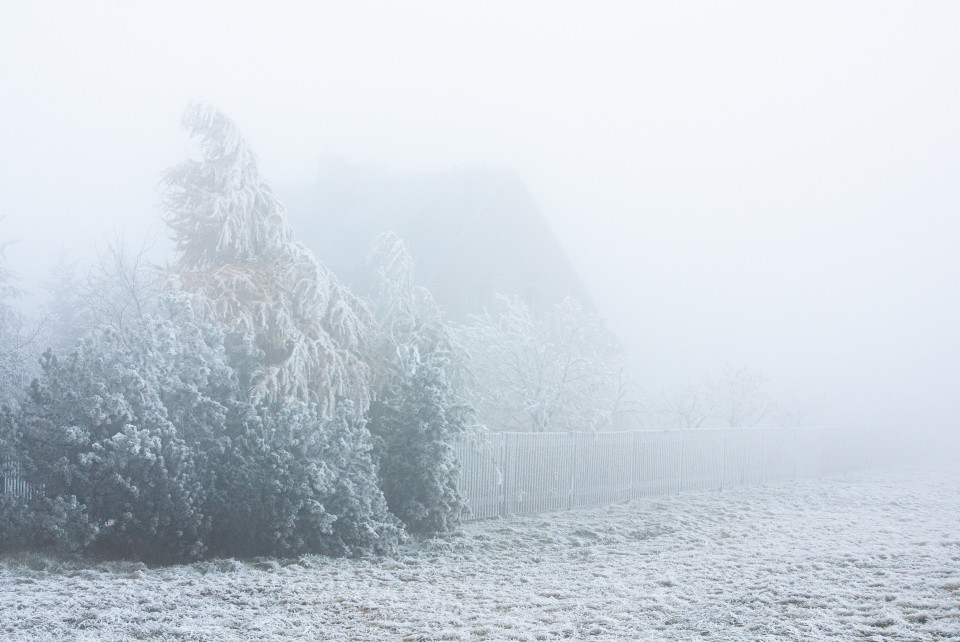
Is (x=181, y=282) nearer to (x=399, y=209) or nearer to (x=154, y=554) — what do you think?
(x=154, y=554)

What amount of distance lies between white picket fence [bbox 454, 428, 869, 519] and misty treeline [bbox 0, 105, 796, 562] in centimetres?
125

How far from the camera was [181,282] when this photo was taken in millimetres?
12906

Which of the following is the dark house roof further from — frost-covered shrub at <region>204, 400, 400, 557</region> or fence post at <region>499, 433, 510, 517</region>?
frost-covered shrub at <region>204, 400, 400, 557</region>

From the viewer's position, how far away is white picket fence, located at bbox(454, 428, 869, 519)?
1636 centimetres

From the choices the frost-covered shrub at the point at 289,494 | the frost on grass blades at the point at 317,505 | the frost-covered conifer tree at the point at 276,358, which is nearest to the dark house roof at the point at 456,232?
the frost on grass blades at the point at 317,505

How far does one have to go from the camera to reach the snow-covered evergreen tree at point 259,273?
1284cm

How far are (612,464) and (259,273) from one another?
10717 millimetres

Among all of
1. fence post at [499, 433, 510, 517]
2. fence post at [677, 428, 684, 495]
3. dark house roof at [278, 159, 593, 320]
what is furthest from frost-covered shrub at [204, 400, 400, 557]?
dark house roof at [278, 159, 593, 320]

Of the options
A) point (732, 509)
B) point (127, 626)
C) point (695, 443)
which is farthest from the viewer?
point (695, 443)

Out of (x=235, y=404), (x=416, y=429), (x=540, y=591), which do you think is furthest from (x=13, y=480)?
(x=540, y=591)

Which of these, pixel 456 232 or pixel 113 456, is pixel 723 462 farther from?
pixel 113 456

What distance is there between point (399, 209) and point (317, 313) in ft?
83.8

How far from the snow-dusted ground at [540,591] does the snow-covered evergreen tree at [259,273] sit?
3001 millimetres

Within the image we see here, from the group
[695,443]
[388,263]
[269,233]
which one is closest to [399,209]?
[695,443]
